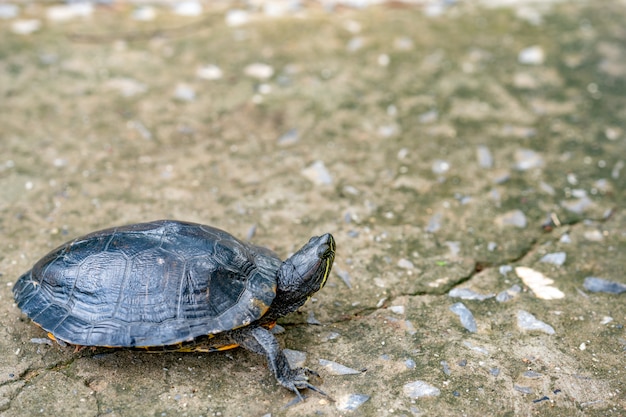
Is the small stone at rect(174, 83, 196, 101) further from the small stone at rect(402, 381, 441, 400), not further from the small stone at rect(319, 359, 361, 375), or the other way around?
the small stone at rect(402, 381, 441, 400)

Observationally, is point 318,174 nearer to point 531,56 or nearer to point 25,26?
point 531,56

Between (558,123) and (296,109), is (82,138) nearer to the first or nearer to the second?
(296,109)

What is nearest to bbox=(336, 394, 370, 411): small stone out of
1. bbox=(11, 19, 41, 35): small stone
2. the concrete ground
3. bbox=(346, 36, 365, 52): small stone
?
the concrete ground

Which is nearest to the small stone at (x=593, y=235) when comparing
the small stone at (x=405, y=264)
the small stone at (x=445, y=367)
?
the small stone at (x=405, y=264)

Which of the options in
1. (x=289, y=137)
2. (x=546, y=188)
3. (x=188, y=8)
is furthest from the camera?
(x=188, y=8)

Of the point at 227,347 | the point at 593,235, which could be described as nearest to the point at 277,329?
the point at 227,347

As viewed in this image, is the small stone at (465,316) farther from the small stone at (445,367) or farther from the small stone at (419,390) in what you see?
the small stone at (419,390)
